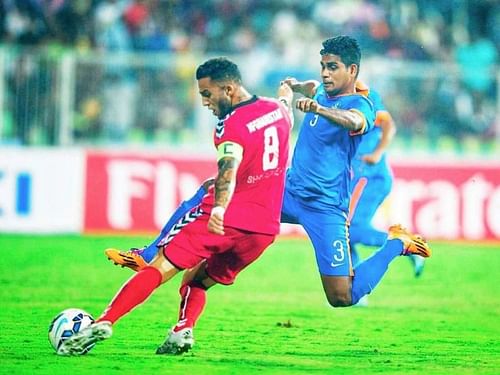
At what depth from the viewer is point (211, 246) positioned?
27.1 feet

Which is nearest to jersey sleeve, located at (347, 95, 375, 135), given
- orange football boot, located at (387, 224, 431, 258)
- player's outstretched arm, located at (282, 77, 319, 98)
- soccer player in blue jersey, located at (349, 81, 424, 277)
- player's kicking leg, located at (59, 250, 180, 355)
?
player's outstretched arm, located at (282, 77, 319, 98)

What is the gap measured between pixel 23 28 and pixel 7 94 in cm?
220

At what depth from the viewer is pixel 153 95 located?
18.5 metres

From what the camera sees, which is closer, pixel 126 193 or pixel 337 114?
pixel 337 114

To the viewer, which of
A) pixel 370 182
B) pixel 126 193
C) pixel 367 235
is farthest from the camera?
pixel 126 193

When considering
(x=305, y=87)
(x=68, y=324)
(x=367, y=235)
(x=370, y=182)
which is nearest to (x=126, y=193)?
(x=370, y=182)

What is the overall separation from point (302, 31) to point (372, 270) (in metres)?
12.2

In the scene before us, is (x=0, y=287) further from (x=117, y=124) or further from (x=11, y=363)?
(x=117, y=124)

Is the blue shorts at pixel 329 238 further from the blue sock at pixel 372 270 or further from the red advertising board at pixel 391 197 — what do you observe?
the red advertising board at pixel 391 197

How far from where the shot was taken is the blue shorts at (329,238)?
9344 millimetres

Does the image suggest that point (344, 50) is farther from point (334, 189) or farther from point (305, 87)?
point (334, 189)

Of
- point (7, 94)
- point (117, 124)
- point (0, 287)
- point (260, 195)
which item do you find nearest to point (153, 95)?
point (117, 124)

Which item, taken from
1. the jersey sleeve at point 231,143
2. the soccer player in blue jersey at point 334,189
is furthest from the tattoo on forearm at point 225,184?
the soccer player in blue jersey at point 334,189

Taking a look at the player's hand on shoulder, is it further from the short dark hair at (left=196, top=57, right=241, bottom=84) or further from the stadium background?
the stadium background
